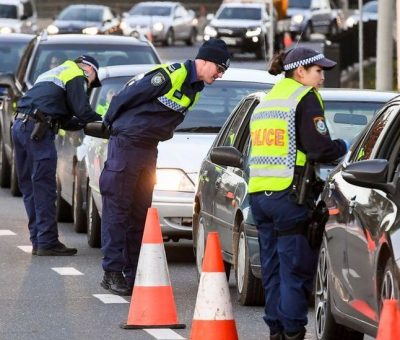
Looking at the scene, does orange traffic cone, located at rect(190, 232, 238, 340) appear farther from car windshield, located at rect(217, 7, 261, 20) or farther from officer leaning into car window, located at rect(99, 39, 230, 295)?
car windshield, located at rect(217, 7, 261, 20)

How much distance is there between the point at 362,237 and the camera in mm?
9016

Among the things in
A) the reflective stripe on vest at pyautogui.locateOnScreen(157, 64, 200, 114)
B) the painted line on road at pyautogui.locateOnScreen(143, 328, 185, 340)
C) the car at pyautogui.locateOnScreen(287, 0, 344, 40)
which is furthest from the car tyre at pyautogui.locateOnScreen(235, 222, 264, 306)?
the car at pyautogui.locateOnScreen(287, 0, 344, 40)

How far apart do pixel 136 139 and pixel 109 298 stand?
109cm

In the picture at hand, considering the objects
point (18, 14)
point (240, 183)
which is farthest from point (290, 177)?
point (18, 14)

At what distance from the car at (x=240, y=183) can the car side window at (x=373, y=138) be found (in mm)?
1837

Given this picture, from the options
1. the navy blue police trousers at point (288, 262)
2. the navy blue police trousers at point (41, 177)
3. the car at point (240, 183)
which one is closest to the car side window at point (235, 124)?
the car at point (240, 183)

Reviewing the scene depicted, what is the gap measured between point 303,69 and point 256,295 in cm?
272

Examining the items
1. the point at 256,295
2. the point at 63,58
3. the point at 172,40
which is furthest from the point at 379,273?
the point at 172,40

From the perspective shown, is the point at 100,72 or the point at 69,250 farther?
the point at 100,72

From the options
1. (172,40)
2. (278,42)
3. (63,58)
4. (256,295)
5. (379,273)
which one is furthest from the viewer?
(172,40)

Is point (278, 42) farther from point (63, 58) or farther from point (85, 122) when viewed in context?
point (85, 122)

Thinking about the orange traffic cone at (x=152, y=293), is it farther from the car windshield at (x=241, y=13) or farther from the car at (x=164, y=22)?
the car at (x=164, y=22)

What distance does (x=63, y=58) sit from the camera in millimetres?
21281

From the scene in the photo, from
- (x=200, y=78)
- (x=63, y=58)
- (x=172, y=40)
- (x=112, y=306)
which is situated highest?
(x=200, y=78)
